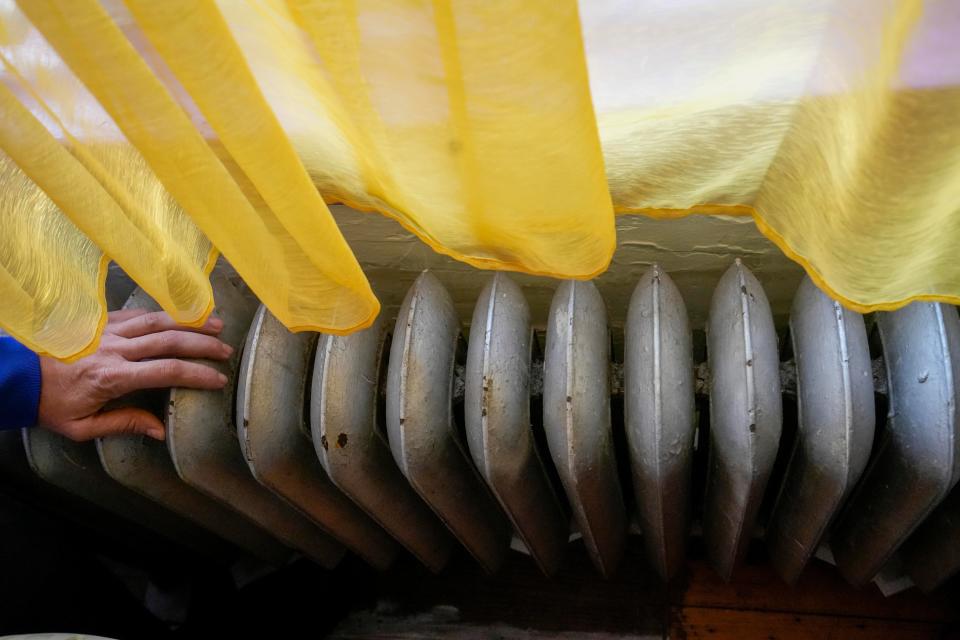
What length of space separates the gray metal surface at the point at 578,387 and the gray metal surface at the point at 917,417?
233 mm

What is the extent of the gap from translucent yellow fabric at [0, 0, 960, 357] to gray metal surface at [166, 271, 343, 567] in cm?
15

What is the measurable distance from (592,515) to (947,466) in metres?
0.31

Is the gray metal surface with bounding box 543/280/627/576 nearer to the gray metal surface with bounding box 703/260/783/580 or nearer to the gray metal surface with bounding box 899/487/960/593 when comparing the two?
the gray metal surface with bounding box 703/260/783/580

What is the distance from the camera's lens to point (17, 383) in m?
0.72

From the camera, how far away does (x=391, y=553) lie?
1065 mm

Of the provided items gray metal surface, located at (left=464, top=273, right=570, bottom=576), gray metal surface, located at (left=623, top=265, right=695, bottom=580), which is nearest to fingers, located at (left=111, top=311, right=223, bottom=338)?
gray metal surface, located at (left=464, top=273, right=570, bottom=576)

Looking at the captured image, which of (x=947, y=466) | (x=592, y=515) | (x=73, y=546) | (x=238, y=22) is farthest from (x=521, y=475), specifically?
(x=73, y=546)

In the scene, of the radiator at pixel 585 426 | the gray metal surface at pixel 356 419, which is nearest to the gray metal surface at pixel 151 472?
the radiator at pixel 585 426

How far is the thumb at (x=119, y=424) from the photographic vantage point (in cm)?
75

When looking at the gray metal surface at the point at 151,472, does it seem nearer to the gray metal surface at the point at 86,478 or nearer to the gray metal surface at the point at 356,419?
the gray metal surface at the point at 86,478

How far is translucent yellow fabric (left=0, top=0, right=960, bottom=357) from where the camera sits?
1.33 feet

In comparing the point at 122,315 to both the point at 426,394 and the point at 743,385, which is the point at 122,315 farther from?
the point at 743,385

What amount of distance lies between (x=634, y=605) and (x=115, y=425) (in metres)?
0.67

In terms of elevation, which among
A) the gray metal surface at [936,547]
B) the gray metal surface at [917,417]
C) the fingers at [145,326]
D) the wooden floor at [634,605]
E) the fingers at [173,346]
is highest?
the fingers at [145,326]
